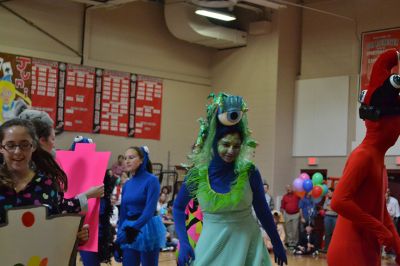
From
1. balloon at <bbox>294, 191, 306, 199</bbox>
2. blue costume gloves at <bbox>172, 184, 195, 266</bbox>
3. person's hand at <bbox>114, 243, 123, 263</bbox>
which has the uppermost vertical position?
blue costume gloves at <bbox>172, 184, 195, 266</bbox>

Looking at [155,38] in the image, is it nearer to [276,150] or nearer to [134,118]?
[134,118]

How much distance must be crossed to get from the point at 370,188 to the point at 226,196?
0.89 meters

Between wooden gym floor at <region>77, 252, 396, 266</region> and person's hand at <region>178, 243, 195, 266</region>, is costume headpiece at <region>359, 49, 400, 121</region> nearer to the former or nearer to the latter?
person's hand at <region>178, 243, 195, 266</region>

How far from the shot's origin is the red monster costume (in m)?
3.66

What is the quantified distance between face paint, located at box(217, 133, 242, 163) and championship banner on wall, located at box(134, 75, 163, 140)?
40.1ft

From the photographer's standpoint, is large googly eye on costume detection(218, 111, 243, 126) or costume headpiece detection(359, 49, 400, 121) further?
large googly eye on costume detection(218, 111, 243, 126)

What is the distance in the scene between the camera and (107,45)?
1597 cm

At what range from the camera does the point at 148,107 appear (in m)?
16.7

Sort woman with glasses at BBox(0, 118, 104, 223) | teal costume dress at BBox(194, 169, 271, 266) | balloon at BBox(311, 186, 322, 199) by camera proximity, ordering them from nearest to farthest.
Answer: woman with glasses at BBox(0, 118, 104, 223)
teal costume dress at BBox(194, 169, 271, 266)
balloon at BBox(311, 186, 322, 199)

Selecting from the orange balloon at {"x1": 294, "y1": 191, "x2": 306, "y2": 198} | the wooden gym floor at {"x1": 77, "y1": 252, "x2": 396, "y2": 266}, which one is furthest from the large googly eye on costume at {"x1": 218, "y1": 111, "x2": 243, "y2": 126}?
the orange balloon at {"x1": 294, "y1": 191, "x2": 306, "y2": 198}

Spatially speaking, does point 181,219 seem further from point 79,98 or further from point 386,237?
point 79,98

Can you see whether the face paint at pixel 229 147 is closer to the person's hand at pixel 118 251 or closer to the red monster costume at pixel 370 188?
the red monster costume at pixel 370 188

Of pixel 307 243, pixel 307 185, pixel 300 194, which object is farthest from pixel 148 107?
pixel 307 243

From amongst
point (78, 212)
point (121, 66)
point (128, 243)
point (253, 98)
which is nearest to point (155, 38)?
point (121, 66)
